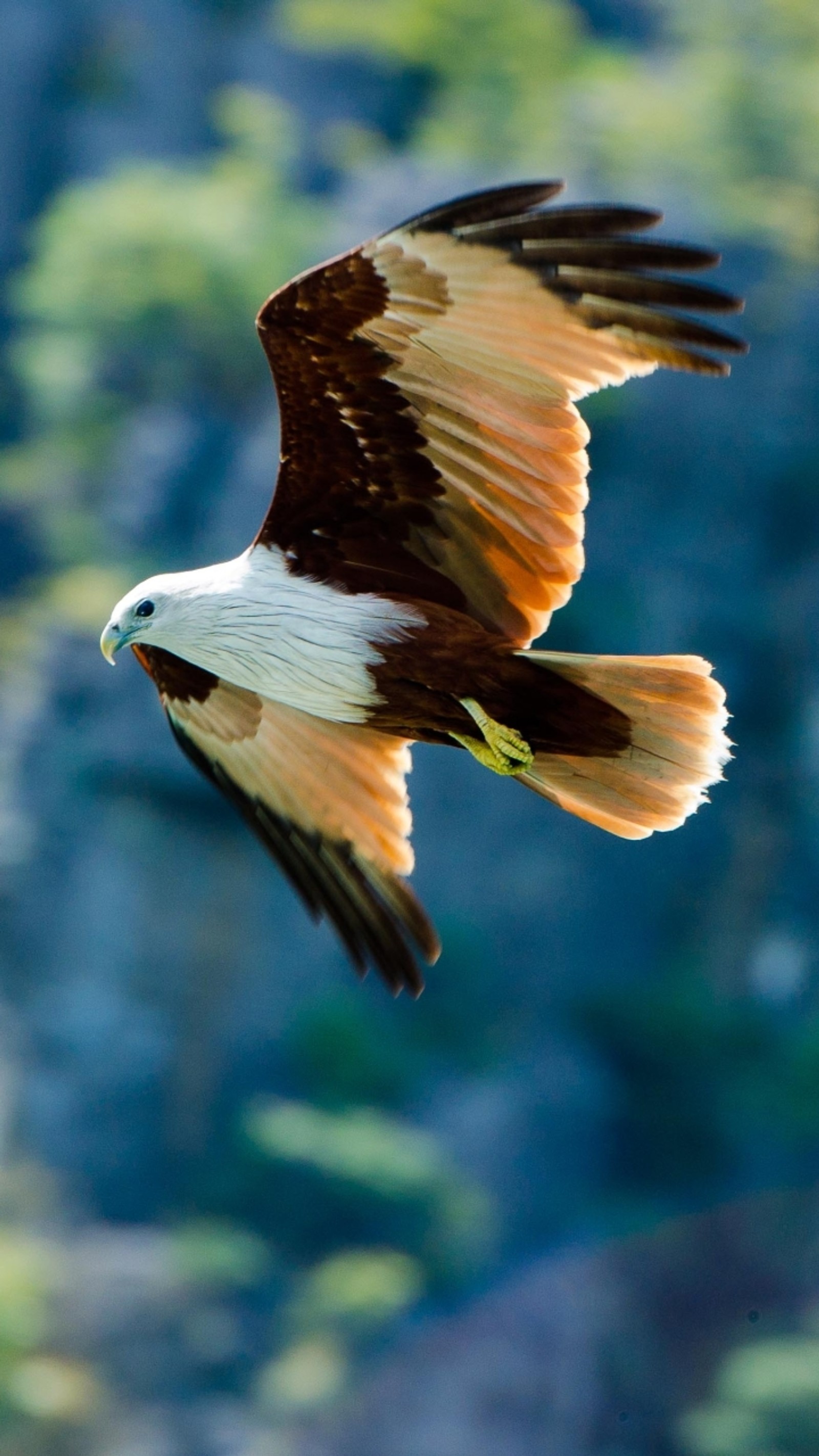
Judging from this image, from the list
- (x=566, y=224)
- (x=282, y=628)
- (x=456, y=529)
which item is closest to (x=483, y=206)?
(x=566, y=224)

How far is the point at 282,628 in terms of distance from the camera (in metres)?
5.05

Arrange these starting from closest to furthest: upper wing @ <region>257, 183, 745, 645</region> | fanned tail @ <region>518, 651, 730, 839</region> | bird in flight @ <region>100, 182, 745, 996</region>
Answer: upper wing @ <region>257, 183, 745, 645</region>
bird in flight @ <region>100, 182, 745, 996</region>
fanned tail @ <region>518, 651, 730, 839</region>

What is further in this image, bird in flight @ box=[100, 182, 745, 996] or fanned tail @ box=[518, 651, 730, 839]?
fanned tail @ box=[518, 651, 730, 839]

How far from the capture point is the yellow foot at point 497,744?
16.6ft

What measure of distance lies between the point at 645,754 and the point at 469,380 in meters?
1.10

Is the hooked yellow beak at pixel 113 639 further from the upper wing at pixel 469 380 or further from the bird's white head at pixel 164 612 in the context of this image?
the upper wing at pixel 469 380

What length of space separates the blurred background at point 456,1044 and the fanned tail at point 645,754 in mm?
9981

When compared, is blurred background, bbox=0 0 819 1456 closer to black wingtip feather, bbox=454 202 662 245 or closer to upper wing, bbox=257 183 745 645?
upper wing, bbox=257 183 745 645

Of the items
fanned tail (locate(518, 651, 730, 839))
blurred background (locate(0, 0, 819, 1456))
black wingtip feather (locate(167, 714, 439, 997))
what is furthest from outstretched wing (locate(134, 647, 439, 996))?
blurred background (locate(0, 0, 819, 1456))

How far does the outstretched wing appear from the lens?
5859mm

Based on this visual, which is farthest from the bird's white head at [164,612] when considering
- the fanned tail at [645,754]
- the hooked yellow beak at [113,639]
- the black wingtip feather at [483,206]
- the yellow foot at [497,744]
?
the black wingtip feather at [483,206]

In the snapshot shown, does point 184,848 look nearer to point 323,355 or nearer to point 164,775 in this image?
point 164,775

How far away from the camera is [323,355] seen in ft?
15.6

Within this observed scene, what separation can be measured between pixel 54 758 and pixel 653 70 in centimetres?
1709
